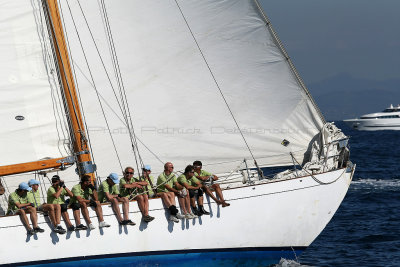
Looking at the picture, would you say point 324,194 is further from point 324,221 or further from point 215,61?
point 215,61

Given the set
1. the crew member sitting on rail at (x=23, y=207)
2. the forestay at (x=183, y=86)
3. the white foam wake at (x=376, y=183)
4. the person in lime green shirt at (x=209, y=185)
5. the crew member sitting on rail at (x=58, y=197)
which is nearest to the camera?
the crew member sitting on rail at (x=23, y=207)

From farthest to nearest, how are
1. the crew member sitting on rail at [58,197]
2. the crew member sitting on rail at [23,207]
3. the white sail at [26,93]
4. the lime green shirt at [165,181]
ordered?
the white sail at [26,93]
the lime green shirt at [165,181]
the crew member sitting on rail at [58,197]
the crew member sitting on rail at [23,207]

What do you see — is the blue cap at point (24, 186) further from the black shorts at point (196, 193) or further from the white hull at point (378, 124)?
the white hull at point (378, 124)

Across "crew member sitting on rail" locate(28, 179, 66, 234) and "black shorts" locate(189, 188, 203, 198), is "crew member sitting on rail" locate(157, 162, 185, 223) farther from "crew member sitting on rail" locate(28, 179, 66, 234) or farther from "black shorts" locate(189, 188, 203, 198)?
"crew member sitting on rail" locate(28, 179, 66, 234)

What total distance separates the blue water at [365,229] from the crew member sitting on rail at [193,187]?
15.5ft

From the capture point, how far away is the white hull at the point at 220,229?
62.0ft

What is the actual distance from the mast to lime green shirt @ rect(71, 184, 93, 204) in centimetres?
102

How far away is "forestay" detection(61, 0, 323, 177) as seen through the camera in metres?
22.6

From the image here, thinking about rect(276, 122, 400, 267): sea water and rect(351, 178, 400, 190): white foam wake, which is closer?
rect(276, 122, 400, 267): sea water

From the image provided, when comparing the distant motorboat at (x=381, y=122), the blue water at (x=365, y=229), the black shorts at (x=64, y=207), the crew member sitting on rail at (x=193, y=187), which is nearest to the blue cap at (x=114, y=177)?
the black shorts at (x=64, y=207)

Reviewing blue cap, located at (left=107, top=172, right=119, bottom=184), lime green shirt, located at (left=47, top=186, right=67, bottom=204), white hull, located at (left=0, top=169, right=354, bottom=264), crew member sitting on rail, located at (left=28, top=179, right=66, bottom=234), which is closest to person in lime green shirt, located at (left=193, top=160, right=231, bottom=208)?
white hull, located at (left=0, top=169, right=354, bottom=264)

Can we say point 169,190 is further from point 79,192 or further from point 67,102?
point 67,102

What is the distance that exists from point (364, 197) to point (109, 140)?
1868cm

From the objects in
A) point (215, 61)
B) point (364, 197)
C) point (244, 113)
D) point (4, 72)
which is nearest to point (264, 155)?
point (244, 113)
